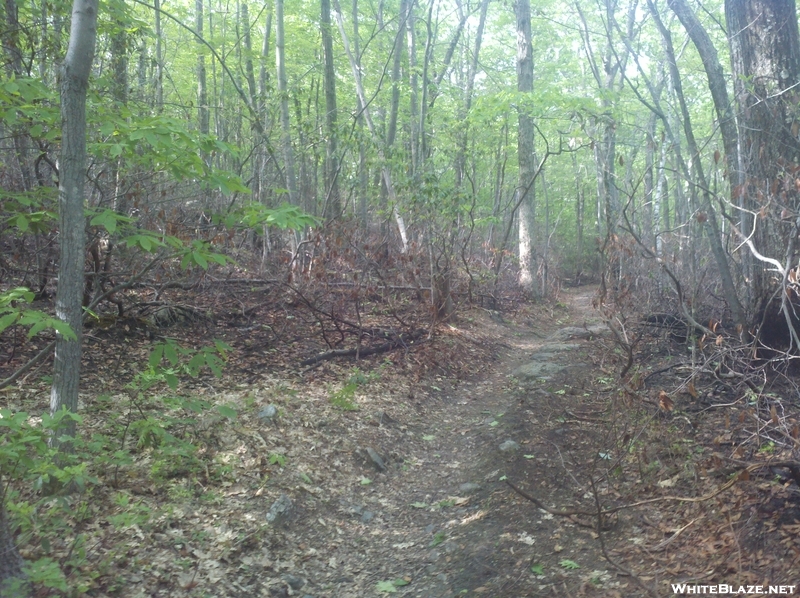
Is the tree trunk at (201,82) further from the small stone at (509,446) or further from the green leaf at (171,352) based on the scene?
the green leaf at (171,352)

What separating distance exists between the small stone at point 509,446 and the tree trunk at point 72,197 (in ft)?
12.9

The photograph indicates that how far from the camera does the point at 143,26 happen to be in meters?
6.10

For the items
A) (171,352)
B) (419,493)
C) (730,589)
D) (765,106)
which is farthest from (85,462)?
(765,106)

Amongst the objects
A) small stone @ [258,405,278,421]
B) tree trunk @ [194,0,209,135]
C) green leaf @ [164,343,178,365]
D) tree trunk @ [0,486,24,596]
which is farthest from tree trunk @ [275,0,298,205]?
tree trunk @ [0,486,24,596]

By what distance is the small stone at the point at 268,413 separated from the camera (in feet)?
19.1

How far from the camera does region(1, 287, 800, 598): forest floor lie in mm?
3645

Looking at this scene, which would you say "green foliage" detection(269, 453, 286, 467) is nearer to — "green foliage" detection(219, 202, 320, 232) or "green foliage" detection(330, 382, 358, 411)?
"green foliage" detection(330, 382, 358, 411)

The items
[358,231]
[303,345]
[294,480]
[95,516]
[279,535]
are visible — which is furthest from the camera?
[358,231]

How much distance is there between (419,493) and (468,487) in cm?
47

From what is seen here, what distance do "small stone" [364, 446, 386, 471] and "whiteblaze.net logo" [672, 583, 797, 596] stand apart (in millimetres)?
3047

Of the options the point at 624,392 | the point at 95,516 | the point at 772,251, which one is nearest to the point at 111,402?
the point at 95,516

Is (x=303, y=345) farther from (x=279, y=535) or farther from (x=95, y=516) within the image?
(x=95, y=516)

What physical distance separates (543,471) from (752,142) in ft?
13.5

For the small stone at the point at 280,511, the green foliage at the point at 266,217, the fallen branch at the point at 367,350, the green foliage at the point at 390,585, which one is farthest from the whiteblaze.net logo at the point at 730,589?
the fallen branch at the point at 367,350
